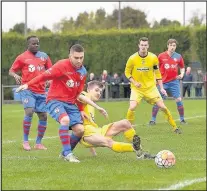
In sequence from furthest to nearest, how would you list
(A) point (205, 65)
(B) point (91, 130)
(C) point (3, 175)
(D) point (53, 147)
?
(A) point (205, 65) → (D) point (53, 147) → (B) point (91, 130) → (C) point (3, 175)

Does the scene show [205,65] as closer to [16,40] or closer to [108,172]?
[16,40]

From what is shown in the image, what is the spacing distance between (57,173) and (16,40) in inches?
Answer: 1274

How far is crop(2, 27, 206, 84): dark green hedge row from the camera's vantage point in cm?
3928

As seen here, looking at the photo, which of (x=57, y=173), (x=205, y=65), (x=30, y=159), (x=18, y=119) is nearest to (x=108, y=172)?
(x=57, y=173)

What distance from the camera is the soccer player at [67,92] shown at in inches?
400

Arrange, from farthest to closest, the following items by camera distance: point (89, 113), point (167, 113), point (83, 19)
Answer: point (83, 19)
point (167, 113)
point (89, 113)

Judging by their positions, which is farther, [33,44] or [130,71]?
[130,71]

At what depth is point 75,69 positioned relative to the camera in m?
10.4

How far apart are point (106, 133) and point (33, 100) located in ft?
9.36

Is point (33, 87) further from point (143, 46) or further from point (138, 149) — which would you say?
point (138, 149)

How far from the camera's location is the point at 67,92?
10.4 m

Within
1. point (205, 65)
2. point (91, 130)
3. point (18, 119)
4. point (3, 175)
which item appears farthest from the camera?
point (205, 65)

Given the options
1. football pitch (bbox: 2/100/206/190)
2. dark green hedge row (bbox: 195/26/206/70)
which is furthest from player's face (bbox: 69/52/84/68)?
dark green hedge row (bbox: 195/26/206/70)

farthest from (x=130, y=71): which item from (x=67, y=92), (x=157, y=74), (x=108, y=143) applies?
(x=108, y=143)
